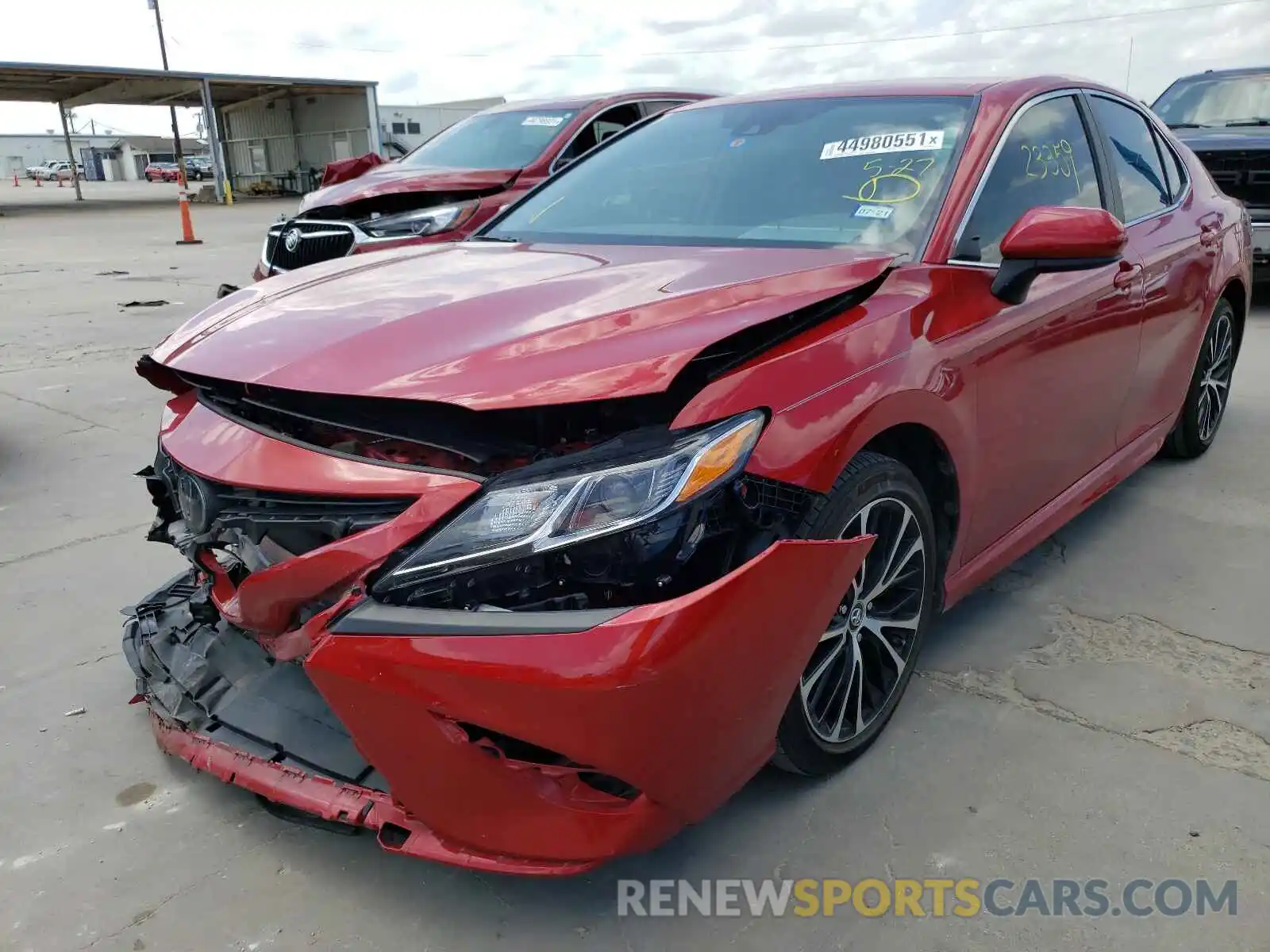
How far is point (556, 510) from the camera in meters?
1.70

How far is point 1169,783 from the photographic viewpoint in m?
2.30

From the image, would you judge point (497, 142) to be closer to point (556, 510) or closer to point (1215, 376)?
point (1215, 376)

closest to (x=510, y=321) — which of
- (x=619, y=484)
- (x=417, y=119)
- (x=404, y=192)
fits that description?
(x=619, y=484)

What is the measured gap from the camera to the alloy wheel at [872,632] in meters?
2.16

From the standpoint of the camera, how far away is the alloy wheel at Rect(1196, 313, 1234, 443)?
4.27 metres

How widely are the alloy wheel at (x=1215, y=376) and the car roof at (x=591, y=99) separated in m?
4.22

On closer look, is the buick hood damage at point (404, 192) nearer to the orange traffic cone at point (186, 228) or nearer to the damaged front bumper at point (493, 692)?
the damaged front bumper at point (493, 692)

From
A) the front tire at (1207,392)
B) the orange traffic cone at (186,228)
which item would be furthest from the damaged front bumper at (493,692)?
the orange traffic cone at (186,228)

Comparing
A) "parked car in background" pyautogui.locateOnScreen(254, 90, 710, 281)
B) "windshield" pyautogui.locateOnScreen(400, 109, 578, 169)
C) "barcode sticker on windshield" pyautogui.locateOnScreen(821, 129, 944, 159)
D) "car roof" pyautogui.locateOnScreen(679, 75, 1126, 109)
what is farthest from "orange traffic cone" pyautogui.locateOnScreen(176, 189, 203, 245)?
"barcode sticker on windshield" pyautogui.locateOnScreen(821, 129, 944, 159)

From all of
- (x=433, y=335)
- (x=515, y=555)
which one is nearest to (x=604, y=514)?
(x=515, y=555)

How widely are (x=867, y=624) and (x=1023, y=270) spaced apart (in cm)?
98

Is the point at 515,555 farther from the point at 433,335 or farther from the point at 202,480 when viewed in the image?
the point at 202,480

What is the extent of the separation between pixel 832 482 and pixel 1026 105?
63.7 inches

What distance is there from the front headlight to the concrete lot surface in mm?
762
